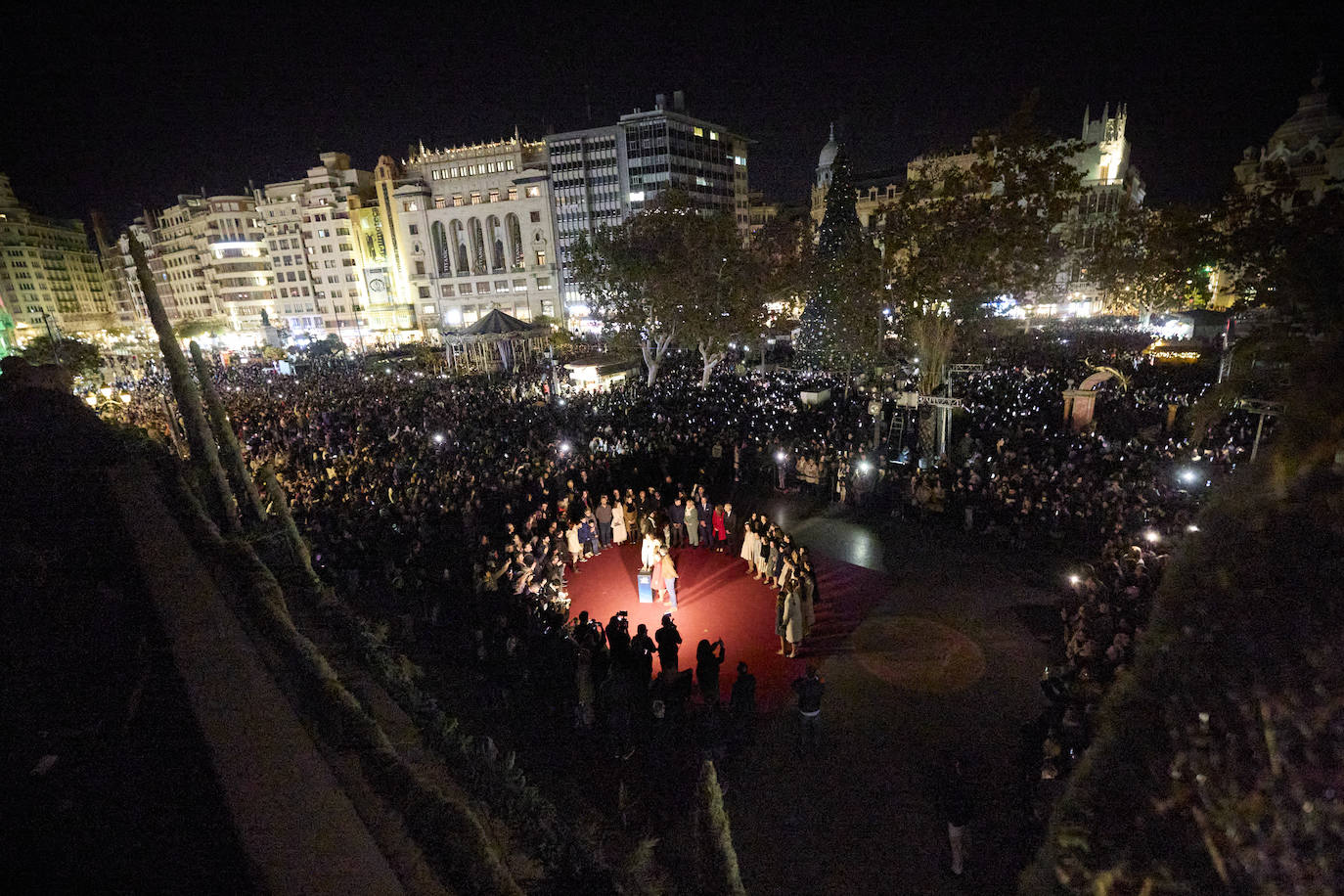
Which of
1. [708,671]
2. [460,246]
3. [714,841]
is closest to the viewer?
[714,841]

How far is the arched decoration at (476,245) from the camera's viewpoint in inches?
2542

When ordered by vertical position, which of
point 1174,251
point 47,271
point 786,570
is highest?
point 47,271

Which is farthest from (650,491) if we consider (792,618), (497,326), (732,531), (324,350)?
(324,350)

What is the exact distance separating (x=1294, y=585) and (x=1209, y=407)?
4167mm

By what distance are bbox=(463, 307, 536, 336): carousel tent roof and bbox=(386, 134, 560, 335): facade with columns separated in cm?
3608

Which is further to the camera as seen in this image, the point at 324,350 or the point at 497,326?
the point at 324,350

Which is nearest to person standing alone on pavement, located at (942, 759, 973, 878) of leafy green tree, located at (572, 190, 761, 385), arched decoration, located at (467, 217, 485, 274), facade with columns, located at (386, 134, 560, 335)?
leafy green tree, located at (572, 190, 761, 385)

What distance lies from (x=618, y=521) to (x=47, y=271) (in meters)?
115

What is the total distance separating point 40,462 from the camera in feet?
30.2

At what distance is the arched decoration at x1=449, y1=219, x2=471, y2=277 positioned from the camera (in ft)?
214

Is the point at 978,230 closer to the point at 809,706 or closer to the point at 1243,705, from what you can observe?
the point at 809,706

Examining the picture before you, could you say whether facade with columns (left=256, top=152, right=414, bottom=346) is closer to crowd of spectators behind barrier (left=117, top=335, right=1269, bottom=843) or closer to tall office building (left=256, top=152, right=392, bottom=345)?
tall office building (left=256, top=152, right=392, bottom=345)

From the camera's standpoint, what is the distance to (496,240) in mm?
65312

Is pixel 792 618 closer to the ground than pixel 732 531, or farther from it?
farther from it
